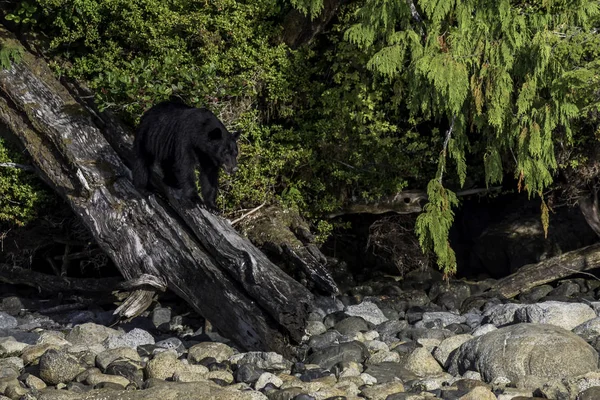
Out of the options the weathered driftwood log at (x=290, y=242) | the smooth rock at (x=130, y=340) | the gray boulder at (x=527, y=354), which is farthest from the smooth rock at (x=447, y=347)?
the smooth rock at (x=130, y=340)

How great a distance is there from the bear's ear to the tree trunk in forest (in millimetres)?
797

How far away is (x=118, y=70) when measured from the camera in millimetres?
11461

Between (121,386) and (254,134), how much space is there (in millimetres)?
4555

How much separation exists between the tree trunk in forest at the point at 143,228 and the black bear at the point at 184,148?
0.29m

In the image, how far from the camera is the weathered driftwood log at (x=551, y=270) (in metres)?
11.7

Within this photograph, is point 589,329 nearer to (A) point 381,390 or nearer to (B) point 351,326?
(B) point 351,326

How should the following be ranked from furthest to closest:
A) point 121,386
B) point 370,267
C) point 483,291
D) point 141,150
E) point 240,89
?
1. point 370,267
2. point 483,291
3. point 240,89
4. point 141,150
5. point 121,386

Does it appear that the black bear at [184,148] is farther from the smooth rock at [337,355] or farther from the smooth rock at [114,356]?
the smooth rock at [337,355]

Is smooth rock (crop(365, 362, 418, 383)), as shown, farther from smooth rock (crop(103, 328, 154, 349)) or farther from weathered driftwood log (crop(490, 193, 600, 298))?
weathered driftwood log (crop(490, 193, 600, 298))

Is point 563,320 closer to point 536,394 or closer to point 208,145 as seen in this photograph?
point 536,394

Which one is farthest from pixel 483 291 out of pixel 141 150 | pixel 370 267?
pixel 141 150

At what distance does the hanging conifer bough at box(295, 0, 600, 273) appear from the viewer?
8422 mm

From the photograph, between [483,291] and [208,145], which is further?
[483,291]

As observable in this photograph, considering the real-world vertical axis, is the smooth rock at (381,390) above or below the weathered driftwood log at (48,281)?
below
